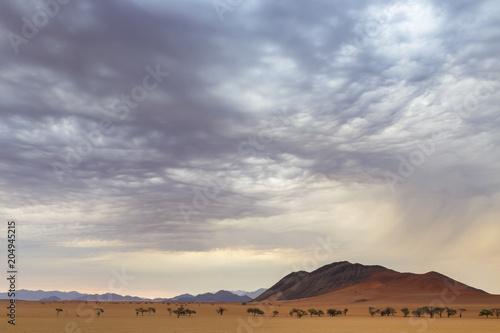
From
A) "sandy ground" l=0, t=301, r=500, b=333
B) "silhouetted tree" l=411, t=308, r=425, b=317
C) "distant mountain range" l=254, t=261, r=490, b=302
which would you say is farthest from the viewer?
"distant mountain range" l=254, t=261, r=490, b=302

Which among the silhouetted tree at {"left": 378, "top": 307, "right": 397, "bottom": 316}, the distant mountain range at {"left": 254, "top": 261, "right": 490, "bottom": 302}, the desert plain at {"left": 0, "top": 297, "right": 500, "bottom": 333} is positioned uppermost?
the desert plain at {"left": 0, "top": 297, "right": 500, "bottom": 333}

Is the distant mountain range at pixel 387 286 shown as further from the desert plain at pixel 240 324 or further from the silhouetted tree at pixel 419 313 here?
the desert plain at pixel 240 324

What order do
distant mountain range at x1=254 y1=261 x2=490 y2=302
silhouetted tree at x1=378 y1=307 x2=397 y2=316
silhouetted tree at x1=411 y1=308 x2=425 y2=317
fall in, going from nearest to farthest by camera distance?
silhouetted tree at x1=411 y1=308 x2=425 y2=317
silhouetted tree at x1=378 y1=307 x2=397 y2=316
distant mountain range at x1=254 y1=261 x2=490 y2=302

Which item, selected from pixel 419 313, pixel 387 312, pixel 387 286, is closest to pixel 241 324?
pixel 419 313

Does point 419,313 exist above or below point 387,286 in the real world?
above

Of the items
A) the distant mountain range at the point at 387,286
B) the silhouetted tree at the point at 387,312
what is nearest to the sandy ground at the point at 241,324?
the silhouetted tree at the point at 387,312

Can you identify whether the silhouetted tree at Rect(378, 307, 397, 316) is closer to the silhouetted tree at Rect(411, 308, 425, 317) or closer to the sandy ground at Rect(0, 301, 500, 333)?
the silhouetted tree at Rect(411, 308, 425, 317)

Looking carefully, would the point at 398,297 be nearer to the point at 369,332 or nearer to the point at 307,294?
the point at 307,294

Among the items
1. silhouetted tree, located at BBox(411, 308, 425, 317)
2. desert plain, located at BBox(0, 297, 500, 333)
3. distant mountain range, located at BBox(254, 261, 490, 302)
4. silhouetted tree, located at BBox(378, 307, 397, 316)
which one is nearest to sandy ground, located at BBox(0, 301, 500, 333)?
desert plain, located at BBox(0, 297, 500, 333)

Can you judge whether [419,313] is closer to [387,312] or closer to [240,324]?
[387,312]

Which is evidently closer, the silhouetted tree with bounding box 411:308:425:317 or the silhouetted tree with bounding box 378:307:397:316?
the silhouetted tree with bounding box 411:308:425:317

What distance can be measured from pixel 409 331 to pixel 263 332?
1420cm

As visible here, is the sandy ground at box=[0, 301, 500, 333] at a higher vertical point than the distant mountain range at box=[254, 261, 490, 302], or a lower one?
higher

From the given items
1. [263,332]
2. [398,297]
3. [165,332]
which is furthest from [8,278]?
[398,297]
